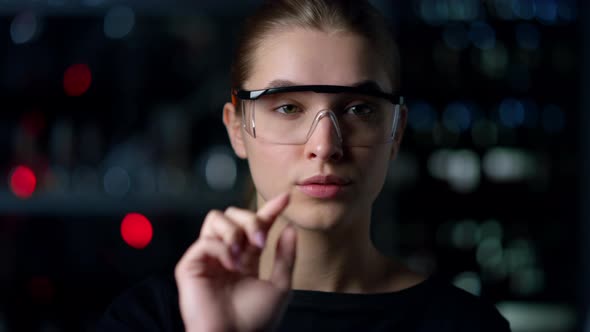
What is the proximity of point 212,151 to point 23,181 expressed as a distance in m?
0.67

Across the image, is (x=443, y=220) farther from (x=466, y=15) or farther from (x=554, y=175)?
(x=466, y=15)

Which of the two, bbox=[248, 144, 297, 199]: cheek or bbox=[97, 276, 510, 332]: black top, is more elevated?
bbox=[248, 144, 297, 199]: cheek

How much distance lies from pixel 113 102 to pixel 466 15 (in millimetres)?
1443

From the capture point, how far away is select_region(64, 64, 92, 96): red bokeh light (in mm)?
2588

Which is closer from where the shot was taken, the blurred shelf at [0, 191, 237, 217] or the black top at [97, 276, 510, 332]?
the black top at [97, 276, 510, 332]

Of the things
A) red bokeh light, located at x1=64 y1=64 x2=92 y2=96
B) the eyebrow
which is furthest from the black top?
red bokeh light, located at x1=64 y1=64 x2=92 y2=96

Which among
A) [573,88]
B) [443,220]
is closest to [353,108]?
[443,220]

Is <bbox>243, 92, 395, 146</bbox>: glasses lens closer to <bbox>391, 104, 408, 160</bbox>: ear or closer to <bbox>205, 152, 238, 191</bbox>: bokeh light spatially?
<bbox>391, 104, 408, 160</bbox>: ear


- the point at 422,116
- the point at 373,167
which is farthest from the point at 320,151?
the point at 422,116

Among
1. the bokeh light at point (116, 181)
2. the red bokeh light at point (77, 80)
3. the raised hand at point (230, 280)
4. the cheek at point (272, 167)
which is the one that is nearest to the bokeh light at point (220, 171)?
the bokeh light at point (116, 181)

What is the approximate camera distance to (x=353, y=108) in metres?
1.21

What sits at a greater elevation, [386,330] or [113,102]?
[113,102]

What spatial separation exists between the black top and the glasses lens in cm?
29

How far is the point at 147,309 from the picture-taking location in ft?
4.27
